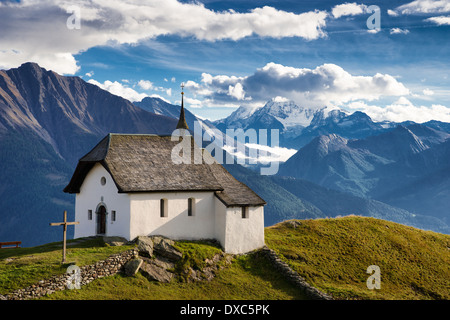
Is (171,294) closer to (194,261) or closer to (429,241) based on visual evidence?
(194,261)

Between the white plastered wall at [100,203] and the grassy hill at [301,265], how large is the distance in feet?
8.40

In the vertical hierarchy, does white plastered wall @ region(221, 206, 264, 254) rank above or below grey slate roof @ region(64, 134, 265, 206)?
below

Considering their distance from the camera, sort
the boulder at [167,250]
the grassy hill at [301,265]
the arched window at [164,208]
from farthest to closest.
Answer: the arched window at [164,208] < the boulder at [167,250] < the grassy hill at [301,265]

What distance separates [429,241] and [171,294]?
37662 millimetres

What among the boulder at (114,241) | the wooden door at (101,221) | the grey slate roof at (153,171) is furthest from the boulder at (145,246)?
the wooden door at (101,221)

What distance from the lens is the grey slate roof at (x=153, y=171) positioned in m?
47.3

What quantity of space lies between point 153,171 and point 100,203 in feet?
20.9

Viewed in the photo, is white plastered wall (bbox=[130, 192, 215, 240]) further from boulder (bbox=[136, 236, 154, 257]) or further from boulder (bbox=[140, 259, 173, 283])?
boulder (bbox=[140, 259, 173, 283])

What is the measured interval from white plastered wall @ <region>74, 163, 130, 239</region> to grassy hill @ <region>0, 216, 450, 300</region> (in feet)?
8.40

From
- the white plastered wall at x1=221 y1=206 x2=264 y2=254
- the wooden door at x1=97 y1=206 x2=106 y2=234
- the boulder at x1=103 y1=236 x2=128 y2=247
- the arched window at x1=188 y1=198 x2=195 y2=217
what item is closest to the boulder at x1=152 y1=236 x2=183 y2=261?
the boulder at x1=103 y1=236 x2=128 y2=247

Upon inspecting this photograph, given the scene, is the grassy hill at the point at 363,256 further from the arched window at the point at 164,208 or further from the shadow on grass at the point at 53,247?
the shadow on grass at the point at 53,247

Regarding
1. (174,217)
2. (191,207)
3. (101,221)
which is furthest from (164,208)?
(101,221)

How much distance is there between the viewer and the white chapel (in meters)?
46.9

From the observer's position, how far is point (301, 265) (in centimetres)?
4784
